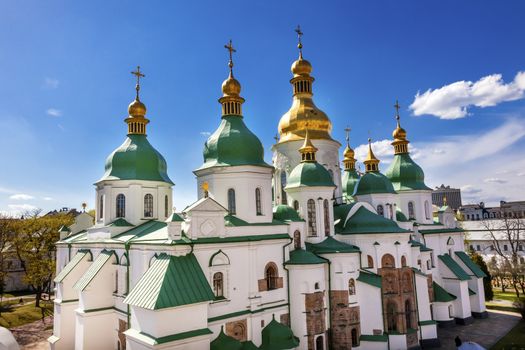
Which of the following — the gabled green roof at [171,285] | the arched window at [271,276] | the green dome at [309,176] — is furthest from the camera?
the green dome at [309,176]

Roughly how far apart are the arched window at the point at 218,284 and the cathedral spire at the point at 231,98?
9.63m

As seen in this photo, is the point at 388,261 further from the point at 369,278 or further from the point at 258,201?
the point at 258,201

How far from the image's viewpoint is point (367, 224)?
74.7 feet

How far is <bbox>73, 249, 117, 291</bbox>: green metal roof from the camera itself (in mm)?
19500

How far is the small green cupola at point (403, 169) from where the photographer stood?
3166 cm

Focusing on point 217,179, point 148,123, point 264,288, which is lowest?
point 264,288

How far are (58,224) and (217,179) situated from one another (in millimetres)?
26218

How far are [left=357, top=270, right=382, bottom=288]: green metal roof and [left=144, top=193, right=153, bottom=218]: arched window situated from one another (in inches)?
535

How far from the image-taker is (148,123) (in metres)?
25.4

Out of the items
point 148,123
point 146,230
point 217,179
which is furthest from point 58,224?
point 217,179

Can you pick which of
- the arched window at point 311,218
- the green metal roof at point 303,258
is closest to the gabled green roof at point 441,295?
the arched window at point 311,218

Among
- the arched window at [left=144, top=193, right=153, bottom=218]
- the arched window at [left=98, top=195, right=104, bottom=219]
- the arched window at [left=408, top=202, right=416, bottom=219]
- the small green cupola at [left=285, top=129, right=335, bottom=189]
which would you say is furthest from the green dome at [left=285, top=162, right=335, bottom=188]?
the arched window at [left=408, top=202, right=416, bottom=219]

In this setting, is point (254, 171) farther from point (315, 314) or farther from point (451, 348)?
point (451, 348)

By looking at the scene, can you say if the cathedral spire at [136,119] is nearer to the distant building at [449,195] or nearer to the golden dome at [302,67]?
the golden dome at [302,67]
